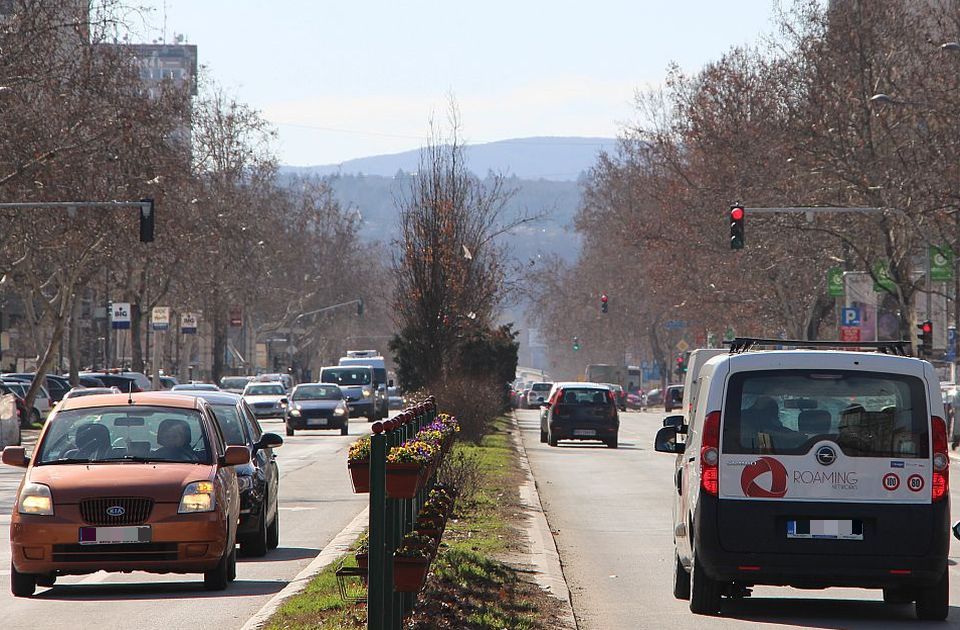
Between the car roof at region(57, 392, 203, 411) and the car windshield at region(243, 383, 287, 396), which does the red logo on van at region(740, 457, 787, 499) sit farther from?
the car windshield at region(243, 383, 287, 396)

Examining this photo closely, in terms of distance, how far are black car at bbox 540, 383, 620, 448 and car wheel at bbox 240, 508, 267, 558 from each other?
94.1 ft

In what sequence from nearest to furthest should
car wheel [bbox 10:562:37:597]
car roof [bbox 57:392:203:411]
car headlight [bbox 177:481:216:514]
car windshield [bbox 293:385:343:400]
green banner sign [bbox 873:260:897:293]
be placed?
1. car headlight [bbox 177:481:216:514]
2. car wheel [bbox 10:562:37:597]
3. car roof [bbox 57:392:203:411]
4. car windshield [bbox 293:385:343:400]
5. green banner sign [bbox 873:260:897:293]

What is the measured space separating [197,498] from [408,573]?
4.92 metres

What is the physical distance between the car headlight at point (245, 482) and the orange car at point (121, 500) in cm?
137

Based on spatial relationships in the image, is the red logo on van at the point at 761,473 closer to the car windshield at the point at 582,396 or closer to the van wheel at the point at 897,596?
the van wheel at the point at 897,596

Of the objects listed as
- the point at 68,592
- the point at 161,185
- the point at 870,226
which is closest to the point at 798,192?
the point at 870,226

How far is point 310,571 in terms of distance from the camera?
45.9 feet

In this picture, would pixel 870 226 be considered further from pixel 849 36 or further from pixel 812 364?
pixel 812 364

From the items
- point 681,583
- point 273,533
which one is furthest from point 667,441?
point 273,533

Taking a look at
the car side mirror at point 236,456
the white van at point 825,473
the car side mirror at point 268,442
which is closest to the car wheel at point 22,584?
the car side mirror at point 236,456

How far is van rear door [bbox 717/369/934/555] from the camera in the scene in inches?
448

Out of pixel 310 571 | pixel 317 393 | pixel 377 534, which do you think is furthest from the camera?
pixel 317 393

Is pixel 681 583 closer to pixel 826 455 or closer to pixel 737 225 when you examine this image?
pixel 826 455

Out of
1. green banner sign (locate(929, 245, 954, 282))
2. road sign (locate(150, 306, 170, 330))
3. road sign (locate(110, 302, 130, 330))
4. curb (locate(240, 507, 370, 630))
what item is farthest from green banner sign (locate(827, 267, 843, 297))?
curb (locate(240, 507, 370, 630))
